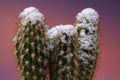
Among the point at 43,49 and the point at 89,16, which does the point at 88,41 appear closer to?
the point at 89,16

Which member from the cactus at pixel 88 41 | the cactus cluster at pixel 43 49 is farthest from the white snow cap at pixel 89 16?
the cactus cluster at pixel 43 49

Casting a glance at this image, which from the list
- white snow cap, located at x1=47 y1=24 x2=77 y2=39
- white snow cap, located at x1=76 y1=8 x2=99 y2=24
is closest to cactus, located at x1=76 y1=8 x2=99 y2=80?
white snow cap, located at x1=76 y1=8 x2=99 y2=24

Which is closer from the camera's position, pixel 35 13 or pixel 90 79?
pixel 35 13

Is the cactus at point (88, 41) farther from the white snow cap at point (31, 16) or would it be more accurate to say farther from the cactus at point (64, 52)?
the white snow cap at point (31, 16)


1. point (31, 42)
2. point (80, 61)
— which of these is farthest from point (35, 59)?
point (80, 61)

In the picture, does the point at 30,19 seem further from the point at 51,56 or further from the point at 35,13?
the point at 51,56

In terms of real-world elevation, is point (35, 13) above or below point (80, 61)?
above
